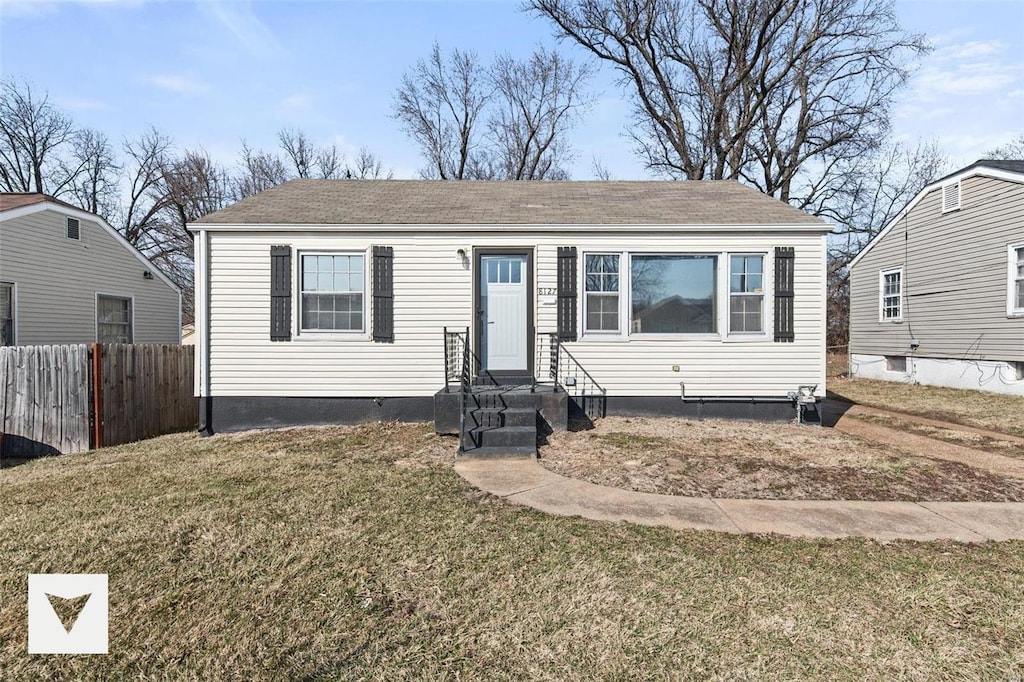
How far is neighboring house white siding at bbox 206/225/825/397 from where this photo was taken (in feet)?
24.9

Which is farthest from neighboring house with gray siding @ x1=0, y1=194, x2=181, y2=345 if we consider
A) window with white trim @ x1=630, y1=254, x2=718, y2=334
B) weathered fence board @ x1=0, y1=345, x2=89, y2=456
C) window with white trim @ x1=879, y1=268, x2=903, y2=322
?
window with white trim @ x1=879, y1=268, x2=903, y2=322

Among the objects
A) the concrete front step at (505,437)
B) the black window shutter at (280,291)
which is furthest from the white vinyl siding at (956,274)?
the black window shutter at (280,291)

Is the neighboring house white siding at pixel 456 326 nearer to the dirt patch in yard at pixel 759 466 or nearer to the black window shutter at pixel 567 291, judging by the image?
the black window shutter at pixel 567 291

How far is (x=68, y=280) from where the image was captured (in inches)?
422

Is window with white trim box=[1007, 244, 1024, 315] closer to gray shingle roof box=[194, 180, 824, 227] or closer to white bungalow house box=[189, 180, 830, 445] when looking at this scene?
gray shingle roof box=[194, 180, 824, 227]

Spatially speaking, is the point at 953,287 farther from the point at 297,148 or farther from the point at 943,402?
the point at 297,148

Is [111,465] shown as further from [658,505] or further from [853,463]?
[853,463]

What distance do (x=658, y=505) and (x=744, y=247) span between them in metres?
5.06

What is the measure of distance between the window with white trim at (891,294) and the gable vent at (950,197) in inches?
82.8

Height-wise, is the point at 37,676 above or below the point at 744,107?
below

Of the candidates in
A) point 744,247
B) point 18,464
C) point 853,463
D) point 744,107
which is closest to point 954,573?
point 853,463

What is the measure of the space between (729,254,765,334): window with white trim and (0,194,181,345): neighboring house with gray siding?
521 inches

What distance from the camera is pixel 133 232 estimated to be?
84.6ft

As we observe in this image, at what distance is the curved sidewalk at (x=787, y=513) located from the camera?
3.70m
